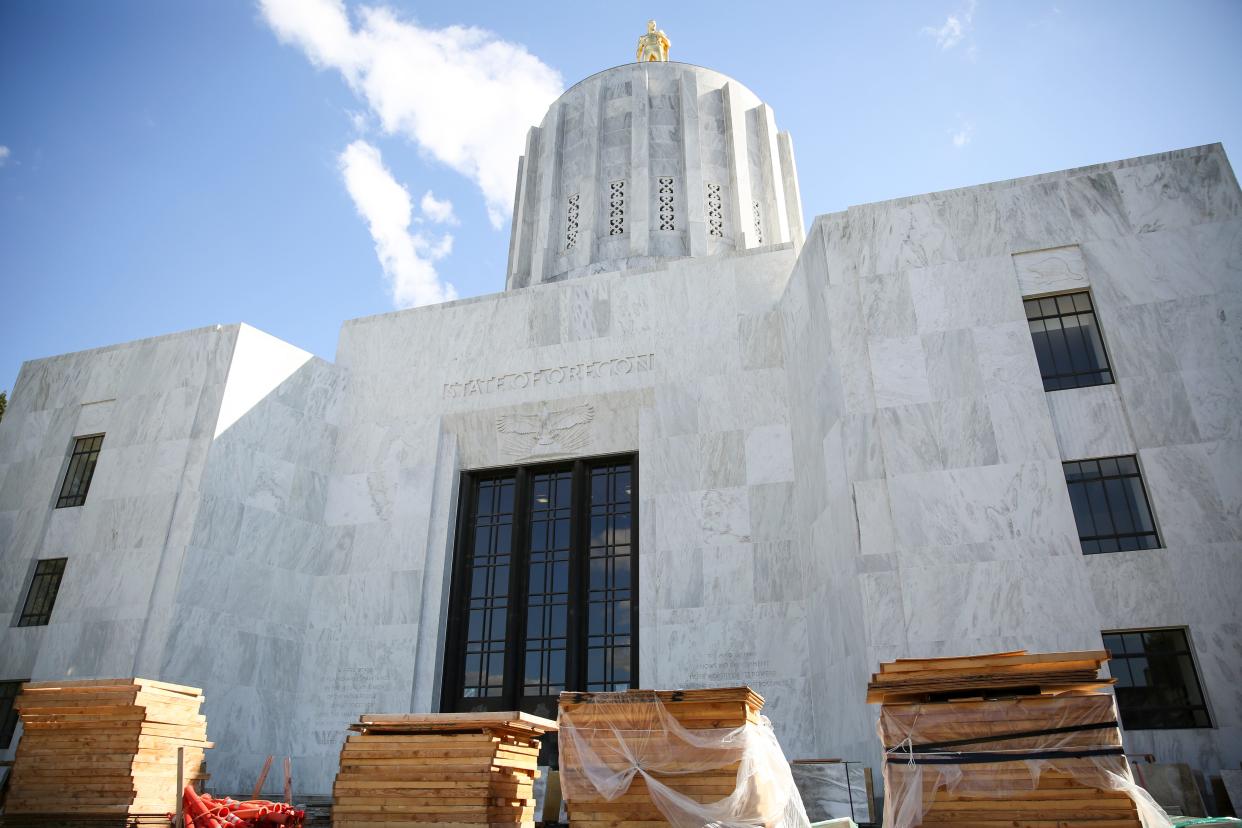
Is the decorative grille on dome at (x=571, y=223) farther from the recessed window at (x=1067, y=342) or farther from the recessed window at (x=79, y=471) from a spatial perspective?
the recessed window at (x=1067, y=342)

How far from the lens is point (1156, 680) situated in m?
12.2

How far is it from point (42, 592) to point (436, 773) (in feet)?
40.8

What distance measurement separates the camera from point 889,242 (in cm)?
1541

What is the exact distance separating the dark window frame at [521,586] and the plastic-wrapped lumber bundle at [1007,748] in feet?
29.0

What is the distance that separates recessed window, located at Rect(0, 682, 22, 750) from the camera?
16938 mm

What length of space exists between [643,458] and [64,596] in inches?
475

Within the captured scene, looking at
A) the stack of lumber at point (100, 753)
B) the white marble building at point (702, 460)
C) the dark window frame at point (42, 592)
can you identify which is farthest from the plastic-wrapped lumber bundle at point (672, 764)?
the dark window frame at point (42, 592)

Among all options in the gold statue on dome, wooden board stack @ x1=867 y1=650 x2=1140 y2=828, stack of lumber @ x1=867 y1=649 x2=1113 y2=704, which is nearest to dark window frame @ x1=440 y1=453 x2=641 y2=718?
stack of lumber @ x1=867 y1=649 x2=1113 y2=704

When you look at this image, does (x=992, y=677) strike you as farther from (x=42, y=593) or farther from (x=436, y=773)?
(x=42, y=593)

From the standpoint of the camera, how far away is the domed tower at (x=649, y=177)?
24.0 metres

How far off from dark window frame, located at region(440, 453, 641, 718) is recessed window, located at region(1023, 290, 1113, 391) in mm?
8312

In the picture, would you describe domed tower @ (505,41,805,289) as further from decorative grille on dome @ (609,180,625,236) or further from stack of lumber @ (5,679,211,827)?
stack of lumber @ (5,679,211,827)

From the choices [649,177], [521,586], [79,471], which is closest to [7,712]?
[79,471]

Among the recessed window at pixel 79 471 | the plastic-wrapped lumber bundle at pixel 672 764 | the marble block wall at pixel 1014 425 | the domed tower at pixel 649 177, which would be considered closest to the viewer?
the plastic-wrapped lumber bundle at pixel 672 764
